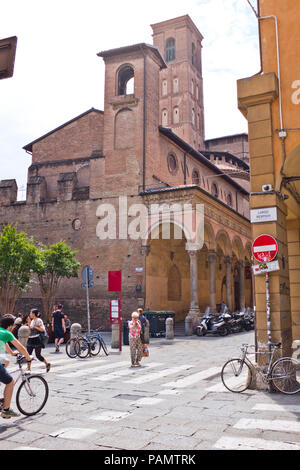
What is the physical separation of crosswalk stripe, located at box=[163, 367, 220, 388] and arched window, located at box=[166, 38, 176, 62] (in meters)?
52.7

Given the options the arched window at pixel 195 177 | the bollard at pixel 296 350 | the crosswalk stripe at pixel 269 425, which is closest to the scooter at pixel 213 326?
the bollard at pixel 296 350

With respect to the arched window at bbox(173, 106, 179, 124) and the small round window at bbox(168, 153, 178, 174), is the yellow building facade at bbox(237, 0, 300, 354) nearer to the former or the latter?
the small round window at bbox(168, 153, 178, 174)

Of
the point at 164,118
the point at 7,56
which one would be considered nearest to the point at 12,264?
the point at 7,56

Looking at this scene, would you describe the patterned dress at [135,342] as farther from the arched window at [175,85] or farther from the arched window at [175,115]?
the arched window at [175,85]

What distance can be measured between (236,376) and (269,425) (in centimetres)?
236

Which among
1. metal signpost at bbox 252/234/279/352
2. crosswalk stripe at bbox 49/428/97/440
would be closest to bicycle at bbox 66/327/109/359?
metal signpost at bbox 252/234/279/352

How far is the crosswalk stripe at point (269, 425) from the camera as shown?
16.7 feet

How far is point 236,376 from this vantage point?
760 cm

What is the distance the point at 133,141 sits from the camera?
25.1 metres

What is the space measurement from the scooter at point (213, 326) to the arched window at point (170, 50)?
1747 inches

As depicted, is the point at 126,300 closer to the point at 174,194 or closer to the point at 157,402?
the point at 174,194

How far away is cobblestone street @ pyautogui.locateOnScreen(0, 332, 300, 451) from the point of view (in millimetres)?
4645
